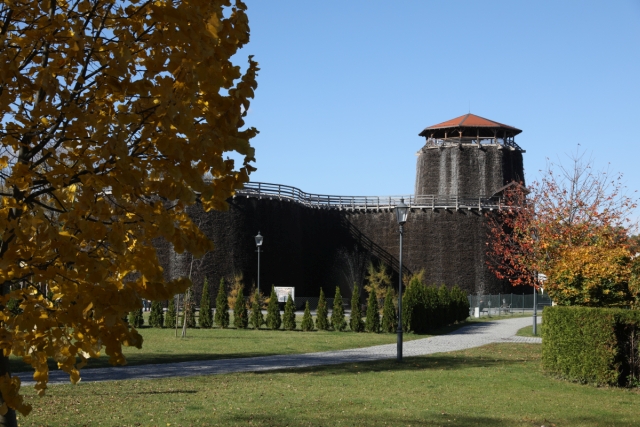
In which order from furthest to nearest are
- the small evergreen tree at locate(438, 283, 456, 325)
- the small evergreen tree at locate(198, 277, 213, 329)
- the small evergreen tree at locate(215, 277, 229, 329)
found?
the small evergreen tree at locate(438, 283, 456, 325) → the small evergreen tree at locate(215, 277, 229, 329) → the small evergreen tree at locate(198, 277, 213, 329)

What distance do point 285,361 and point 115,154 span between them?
1626cm

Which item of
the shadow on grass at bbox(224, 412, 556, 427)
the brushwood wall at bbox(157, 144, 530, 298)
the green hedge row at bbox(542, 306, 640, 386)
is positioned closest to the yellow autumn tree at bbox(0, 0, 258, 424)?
the shadow on grass at bbox(224, 412, 556, 427)

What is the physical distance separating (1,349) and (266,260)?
51.3m

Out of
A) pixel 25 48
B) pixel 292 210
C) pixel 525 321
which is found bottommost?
pixel 525 321

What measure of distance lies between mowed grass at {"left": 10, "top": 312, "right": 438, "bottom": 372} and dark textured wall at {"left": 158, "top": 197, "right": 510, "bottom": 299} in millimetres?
20934

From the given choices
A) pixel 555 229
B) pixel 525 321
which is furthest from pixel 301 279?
pixel 555 229

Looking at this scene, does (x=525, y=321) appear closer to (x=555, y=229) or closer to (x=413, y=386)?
(x=555, y=229)

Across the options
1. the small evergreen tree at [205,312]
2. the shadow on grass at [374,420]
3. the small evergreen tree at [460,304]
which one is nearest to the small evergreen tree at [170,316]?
the small evergreen tree at [205,312]

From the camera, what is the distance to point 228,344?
82.5ft

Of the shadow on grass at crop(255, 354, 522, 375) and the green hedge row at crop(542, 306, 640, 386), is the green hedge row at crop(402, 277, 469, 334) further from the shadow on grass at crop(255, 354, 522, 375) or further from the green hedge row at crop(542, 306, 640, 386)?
the green hedge row at crop(542, 306, 640, 386)

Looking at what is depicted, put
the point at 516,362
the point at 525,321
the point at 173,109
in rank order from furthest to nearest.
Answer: the point at 525,321
the point at 516,362
the point at 173,109

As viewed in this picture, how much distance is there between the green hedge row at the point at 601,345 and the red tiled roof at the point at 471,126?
52.9 m

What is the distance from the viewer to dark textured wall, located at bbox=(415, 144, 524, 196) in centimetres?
6681

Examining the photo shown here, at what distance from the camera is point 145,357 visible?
66.2 feet
